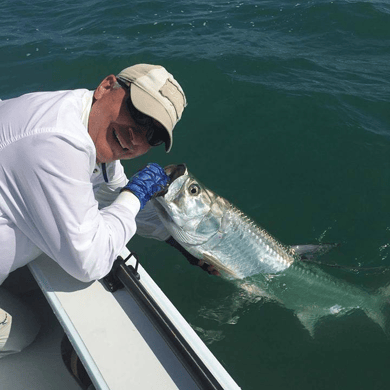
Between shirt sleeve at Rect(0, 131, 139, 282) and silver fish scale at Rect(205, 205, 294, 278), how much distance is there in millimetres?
1610

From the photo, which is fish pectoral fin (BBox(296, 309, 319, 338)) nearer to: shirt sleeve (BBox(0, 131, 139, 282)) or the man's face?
shirt sleeve (BBox(0, 131, 139, 282))

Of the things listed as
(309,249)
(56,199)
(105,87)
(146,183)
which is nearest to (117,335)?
(56,199)

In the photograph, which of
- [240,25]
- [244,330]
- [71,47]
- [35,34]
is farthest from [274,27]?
[244,330]

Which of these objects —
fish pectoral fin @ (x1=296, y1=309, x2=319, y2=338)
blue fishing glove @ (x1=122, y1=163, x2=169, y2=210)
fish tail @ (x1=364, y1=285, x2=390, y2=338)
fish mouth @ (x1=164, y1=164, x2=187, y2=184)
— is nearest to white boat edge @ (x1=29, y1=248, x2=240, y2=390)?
blue fishing glove @ (x1=122, y1=163, x2=169, y2=210)

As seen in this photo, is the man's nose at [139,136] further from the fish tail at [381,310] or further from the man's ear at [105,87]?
the fish tail at [381,310]

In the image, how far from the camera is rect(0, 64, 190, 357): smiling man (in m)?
1.97

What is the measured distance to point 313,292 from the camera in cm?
414

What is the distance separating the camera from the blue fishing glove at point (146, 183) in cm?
280

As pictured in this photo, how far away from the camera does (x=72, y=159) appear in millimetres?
2037

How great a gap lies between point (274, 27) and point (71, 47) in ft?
14.6

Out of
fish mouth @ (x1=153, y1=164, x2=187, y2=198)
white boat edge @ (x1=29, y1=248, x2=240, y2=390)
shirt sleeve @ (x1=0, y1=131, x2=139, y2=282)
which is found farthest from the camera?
fish mouth @ (x1=153, y1=164, x2=187, y2=198)

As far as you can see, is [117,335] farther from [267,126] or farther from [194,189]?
[267,126]

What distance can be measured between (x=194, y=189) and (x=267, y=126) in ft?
10.8

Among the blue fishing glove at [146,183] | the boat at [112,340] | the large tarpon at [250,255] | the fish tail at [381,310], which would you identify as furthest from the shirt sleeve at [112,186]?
the fish tail at [381,310]
